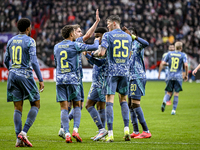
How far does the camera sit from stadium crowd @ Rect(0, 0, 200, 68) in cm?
3056

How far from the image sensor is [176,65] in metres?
12.0

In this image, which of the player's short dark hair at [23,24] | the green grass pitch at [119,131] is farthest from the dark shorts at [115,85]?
the player's short dark hair at [23,24]

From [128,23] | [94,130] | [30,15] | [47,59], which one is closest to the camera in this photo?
[94,130]

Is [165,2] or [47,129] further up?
[165,2]

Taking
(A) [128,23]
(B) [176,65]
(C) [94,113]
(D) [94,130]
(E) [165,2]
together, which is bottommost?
(D) [94,130]

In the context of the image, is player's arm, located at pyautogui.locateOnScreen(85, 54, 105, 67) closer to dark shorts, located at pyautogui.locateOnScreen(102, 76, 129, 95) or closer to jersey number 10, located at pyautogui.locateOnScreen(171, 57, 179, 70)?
dark shorts, located at pyautogui.locateOnScreen(102, 76, 129, 95)

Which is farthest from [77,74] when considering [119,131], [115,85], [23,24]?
[119,131]

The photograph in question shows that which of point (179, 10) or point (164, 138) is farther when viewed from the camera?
point (179, 10)

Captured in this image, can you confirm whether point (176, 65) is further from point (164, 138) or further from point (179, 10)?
point (179, 10)

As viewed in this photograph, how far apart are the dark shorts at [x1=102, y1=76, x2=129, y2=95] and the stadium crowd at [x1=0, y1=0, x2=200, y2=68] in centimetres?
2278

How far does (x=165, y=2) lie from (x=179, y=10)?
1.67m

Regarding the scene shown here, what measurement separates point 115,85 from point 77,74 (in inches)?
30.0

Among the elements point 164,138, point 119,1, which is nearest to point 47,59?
point 119,1

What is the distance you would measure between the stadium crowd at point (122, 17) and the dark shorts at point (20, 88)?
76.3ft
